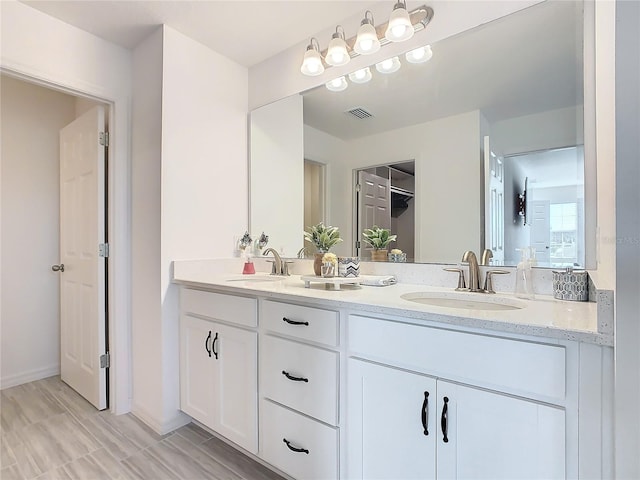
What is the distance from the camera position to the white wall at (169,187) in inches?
76.0

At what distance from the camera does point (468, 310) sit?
1054 millimetres

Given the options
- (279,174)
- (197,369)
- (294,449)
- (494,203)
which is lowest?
(294,449)

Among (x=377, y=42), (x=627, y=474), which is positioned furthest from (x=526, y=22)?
(x=627, y=474)

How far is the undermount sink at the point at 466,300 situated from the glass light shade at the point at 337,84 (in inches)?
50.4

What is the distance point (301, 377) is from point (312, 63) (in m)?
1.64

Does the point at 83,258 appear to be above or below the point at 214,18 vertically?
below

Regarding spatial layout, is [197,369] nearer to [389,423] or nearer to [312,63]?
[389,423]

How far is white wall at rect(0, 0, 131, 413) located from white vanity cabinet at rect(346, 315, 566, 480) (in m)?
1.63

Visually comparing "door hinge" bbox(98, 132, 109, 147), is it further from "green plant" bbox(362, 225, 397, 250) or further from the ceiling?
"green plant" bbox(362, 225, 397, 250)

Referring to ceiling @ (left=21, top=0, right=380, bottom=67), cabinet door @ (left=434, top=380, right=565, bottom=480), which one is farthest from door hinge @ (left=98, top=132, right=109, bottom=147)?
cabinet door @ (left=434, top=380, right=565, bottom=480)

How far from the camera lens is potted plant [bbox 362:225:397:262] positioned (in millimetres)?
1822

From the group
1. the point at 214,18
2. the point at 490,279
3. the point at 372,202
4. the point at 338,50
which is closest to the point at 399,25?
the point at 338,50

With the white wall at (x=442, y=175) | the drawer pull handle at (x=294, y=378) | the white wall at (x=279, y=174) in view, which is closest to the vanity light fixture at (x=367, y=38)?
the white wall at (x=279, y=174)

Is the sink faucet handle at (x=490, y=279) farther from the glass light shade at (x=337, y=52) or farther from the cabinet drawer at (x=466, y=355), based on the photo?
the glass light shade at (x=337, y=52)
